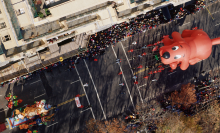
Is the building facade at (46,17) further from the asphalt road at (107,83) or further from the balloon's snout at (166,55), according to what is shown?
the asphalt road at (107,83)

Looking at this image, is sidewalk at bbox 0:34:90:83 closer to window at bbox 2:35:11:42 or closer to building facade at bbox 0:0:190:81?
building facade at bbox 0:0:190:81

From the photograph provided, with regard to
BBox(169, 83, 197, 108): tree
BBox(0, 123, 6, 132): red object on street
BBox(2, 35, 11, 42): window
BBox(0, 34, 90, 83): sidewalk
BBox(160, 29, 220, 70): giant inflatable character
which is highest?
BBox(2, 35, 11, 42): window

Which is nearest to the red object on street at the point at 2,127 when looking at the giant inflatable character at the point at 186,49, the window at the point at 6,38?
the window at the point at 6,38

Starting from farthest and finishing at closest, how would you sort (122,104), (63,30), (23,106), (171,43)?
(122,104)
(23,106)
(171,43)
(63,30)

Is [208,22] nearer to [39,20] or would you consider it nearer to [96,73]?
[96,73]

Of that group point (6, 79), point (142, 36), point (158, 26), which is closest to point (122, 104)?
point (142, 36)

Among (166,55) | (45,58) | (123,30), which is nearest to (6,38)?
(45,58)

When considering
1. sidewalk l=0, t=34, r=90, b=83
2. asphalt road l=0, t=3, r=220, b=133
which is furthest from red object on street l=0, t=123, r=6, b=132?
sidewalk l=0, t=34, r=90, b=83
